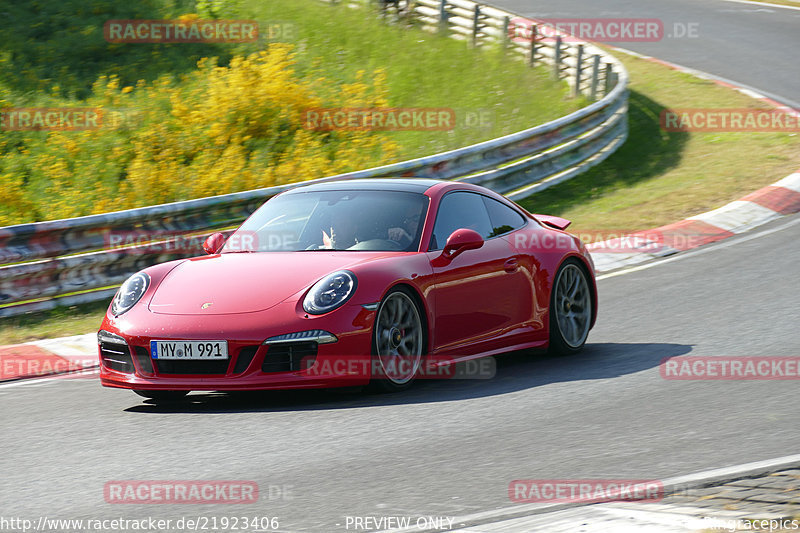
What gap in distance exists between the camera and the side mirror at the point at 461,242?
301 inches

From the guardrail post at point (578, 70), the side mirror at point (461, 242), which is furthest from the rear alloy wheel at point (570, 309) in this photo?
the guardrail post at point (578, 70)

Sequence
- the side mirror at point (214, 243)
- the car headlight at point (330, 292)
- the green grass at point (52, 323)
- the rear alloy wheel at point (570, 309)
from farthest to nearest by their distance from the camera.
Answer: the green grass at point (52, 323), the rear alloy wheel at point (570, 309), the side mirror at point (214, 243), the car headlight at point (330, 292)

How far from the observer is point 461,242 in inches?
301

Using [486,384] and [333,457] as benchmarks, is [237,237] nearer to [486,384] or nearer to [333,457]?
[486,384]

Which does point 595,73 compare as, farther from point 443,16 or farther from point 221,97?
point 221,97

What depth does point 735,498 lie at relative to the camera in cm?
477

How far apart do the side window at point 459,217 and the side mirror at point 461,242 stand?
0.09 meters

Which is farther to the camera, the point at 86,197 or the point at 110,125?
the point at 110,125

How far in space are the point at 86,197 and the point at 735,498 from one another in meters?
12.4

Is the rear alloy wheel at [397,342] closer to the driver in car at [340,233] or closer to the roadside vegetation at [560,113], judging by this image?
the driver in car at [340,233]

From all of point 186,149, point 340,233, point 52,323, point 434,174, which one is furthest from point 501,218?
point 186,149

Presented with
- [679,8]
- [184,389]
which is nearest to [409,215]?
[184,389]

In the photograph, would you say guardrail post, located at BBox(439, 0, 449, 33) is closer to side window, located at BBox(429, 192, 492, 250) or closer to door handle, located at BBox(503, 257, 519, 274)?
side window, located at BBox(429, 192, 492, 250)

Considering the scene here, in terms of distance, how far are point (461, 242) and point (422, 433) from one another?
5.85ft
